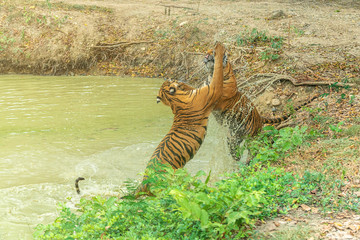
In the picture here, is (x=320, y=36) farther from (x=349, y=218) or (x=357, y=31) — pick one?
(x=349, y=218)

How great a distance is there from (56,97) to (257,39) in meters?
5.24

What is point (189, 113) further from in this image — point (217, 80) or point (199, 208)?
point (199, 208)

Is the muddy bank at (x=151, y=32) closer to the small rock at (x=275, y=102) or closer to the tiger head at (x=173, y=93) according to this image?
the small rock at (x=275, y=102)

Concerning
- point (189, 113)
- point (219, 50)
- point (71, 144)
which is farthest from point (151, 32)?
point (189, 113)

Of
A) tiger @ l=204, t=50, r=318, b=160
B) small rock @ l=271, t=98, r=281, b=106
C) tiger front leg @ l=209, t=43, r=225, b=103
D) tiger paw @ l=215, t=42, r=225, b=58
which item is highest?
tiger paw @ l=215, t=42, r=225, b=58

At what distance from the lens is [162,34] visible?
42.2ft

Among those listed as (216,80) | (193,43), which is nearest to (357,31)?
(193,43)

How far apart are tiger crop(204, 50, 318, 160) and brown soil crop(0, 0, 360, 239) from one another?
357 centimetres

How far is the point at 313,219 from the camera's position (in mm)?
2797

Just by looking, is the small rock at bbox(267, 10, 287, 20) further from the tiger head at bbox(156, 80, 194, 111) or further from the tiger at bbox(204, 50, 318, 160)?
the tiger head at bbox(156, 80, 194, 111)

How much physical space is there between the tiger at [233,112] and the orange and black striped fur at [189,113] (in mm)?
222

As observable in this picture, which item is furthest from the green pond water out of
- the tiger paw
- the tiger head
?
the tiger paw

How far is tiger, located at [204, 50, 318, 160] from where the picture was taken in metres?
4.54

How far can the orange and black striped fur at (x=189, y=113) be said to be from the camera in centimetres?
413
